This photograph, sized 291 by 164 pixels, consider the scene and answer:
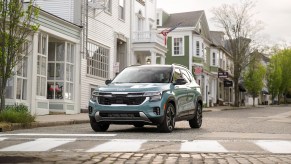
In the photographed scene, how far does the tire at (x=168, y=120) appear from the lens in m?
11.9

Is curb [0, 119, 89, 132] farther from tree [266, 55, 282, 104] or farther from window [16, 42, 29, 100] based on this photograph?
tree [266, 55, 282, 104]

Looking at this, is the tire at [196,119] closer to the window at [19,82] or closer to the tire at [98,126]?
the tire at [98,126]

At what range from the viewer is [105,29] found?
2864 centimetres

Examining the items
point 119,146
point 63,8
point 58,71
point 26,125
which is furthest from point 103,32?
point 119,146

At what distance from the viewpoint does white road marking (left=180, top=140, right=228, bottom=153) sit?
7.96 metres

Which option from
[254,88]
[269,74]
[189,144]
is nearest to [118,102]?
[189,144]

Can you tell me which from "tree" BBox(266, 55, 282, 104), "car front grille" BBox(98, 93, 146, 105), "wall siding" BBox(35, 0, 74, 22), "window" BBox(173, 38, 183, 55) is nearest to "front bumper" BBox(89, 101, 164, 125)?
"car front grille" BBox(98, 93, 146, 105)

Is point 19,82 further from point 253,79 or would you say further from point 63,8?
point 253,79

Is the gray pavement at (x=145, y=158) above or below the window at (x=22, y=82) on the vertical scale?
below

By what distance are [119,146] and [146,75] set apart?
4802 mm

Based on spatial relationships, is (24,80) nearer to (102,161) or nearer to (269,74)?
(102,161)

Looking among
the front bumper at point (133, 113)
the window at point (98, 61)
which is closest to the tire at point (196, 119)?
the front bumper at point (133, 113)

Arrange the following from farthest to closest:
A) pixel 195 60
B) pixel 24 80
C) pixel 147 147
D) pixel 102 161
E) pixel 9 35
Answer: pixel 195 60, pixel 24 80, pixel 9 35, pixel 147 147, pixel 102 161

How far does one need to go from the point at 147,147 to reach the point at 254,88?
60693 mm
